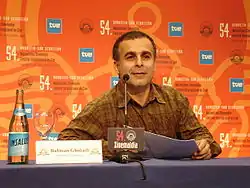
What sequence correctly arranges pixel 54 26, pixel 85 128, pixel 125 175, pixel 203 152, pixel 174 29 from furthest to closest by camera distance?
pixel 174 29 → pixel 54 26 → pixel 85 128 → pixel 203 152 → pixel 125 175

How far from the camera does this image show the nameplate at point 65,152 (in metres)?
1.75

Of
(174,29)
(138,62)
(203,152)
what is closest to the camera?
(203,152)

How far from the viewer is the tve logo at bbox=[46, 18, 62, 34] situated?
14.7 feet

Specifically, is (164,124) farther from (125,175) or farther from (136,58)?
(125,175)

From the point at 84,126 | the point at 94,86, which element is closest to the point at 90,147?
the point at 84,126

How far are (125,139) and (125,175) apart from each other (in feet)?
0.63

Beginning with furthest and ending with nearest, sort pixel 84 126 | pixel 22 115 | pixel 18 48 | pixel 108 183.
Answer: pixel 18 48 < pixel 84 126 < pixel 22 115 < pixel 108 183

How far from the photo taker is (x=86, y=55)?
178 inches

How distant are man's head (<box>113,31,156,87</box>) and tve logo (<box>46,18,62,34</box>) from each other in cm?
168

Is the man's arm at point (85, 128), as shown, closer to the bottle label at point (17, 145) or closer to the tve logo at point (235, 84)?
the bottle label at point (17, 145)

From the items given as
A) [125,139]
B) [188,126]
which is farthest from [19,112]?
[188,126]

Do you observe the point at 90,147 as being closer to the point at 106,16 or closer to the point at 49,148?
the point at 49,148

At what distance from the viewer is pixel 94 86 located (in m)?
4.52

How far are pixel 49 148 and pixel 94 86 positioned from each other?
2.76 m
